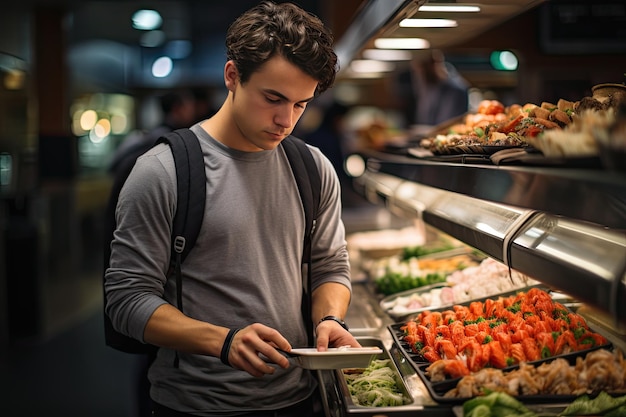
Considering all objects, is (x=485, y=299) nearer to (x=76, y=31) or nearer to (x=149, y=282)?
(x=149, y=282)

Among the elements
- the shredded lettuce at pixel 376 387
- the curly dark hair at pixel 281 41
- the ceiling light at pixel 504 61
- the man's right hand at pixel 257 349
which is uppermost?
the ceiling light at pixel 504 61

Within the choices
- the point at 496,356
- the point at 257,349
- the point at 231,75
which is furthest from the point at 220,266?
the point at 496,356

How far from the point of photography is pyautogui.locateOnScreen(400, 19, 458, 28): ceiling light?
3078 mm

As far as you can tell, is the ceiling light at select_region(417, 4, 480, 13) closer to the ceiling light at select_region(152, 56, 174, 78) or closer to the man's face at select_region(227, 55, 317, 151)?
the man's face at select_region(227, 55, 317, 151)

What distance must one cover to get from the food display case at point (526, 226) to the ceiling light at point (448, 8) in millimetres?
64

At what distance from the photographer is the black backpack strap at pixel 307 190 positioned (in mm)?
2635

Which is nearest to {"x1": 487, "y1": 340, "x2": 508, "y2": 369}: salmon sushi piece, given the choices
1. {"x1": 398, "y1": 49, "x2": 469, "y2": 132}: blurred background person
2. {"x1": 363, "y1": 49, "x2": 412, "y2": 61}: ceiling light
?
{"x1": 363, "y1": 49, "x2": 412, "y2": 61}: ceiling light

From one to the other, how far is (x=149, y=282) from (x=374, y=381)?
802 millimetres

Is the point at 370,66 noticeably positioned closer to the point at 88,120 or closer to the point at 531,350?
the point at 531,350

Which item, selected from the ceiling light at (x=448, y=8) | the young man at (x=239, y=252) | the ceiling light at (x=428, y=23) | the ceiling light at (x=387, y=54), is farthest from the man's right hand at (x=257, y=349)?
the ceiling light at (x=387, y=54)

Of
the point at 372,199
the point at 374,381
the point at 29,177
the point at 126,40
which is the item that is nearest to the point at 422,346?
the point at 374,381

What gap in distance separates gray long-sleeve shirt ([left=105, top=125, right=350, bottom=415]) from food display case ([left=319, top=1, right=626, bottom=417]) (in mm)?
319

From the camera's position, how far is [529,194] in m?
1.76

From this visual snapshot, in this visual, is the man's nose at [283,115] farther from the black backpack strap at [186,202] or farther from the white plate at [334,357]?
the white plate at [334,357]
